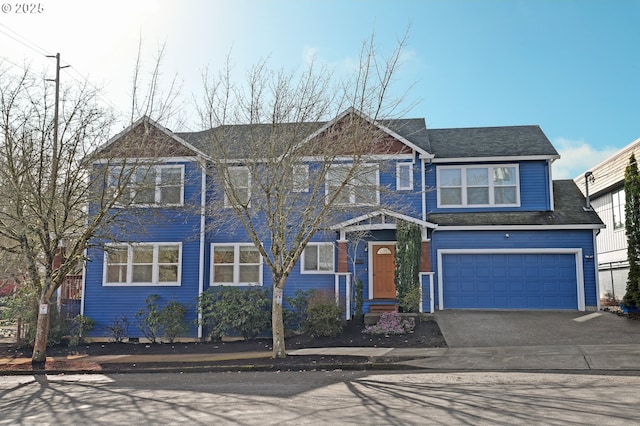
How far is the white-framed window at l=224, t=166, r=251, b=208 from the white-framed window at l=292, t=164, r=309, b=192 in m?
1.22

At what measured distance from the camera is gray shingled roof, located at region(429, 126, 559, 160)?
65.4 ft

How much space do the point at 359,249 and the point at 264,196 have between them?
5.78 meters

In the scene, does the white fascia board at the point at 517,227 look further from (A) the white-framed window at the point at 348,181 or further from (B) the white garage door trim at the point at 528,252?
(A) the white-framed window at the point at 348,181

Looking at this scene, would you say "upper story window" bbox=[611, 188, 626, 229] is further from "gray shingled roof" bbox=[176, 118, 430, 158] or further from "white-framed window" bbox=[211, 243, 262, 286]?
"white-framed window" bbox=[211, 243, 262, 286]

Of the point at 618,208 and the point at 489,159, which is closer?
the point at 489,159

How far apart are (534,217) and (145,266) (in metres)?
13.7

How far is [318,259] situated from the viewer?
1945 cm

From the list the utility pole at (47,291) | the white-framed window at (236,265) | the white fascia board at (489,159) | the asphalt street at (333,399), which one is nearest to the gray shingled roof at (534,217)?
the white fascia board at (489,159)

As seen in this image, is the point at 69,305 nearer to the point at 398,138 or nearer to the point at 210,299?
the point at 210,299

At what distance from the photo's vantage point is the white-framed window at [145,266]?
63.4 ft

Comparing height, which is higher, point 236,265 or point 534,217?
point 534,217

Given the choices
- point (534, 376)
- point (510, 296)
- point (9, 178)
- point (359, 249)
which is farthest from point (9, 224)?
point (510, 296)

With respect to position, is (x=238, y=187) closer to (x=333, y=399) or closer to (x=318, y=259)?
(x=318, y=259)

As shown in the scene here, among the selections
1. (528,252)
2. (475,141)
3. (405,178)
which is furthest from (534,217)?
(405,178)
